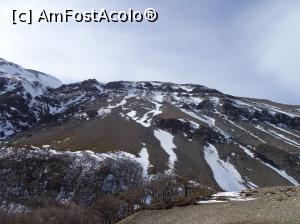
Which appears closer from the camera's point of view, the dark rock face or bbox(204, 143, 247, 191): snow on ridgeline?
the dark rock face

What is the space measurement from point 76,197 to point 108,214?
55.1 meters

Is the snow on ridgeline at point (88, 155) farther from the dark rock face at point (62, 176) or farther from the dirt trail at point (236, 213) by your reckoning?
the dirt trail at point (236, 213)

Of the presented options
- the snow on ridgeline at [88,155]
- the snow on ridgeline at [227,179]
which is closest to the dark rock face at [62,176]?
the snow on ridgeline at [88,155]

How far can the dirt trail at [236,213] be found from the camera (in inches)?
1407

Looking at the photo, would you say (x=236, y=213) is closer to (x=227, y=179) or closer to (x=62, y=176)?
(x=62, y=176)

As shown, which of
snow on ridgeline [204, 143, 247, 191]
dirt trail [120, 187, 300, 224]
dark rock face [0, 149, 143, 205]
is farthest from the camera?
snow on ridgeline [204, 143, 247, 191]

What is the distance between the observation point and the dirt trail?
35750 mm

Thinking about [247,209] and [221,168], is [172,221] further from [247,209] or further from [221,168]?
[221,168]

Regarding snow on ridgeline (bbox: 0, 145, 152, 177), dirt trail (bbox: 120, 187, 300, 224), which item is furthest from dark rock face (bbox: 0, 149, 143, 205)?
dirt trail (bbox: 120, 187, 300, 224)

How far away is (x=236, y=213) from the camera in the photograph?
38.8m

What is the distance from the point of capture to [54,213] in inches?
4087

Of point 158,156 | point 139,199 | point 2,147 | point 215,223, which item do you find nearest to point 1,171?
point 2,147

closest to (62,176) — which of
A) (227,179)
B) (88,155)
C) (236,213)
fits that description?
(88,155)

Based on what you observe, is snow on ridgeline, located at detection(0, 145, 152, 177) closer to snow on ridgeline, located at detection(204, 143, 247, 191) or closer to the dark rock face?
the dark rock face
